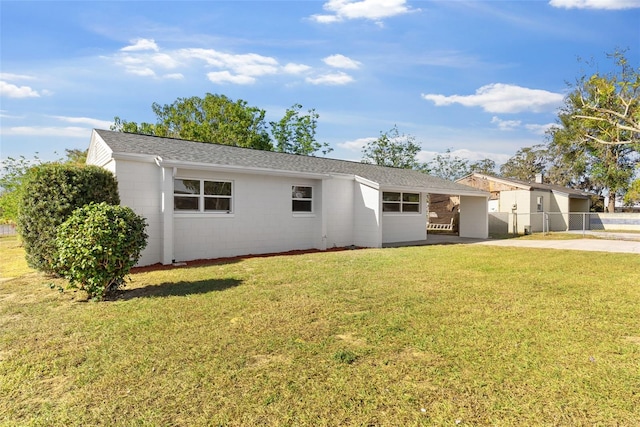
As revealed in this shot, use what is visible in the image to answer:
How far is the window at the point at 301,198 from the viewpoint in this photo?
13641 millimetres

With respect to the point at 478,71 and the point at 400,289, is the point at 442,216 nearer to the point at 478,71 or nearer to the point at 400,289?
the point at 478,71

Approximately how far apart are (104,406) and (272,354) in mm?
1575

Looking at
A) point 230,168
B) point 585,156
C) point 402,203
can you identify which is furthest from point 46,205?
point 585,156

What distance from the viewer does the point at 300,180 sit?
1375cm

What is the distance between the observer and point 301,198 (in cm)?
1391

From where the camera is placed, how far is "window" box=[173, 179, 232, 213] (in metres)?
10.8

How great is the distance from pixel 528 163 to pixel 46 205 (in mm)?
52155

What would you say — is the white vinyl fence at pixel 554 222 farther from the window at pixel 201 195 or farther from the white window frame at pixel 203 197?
the window at pixel 201 195

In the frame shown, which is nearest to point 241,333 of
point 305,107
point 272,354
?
point 272,354

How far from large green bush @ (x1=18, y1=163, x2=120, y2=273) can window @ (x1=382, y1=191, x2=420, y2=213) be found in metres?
11.8

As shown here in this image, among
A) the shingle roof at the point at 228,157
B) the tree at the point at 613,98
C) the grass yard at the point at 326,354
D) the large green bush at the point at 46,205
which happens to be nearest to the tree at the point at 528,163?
the tree at the point at 613,98

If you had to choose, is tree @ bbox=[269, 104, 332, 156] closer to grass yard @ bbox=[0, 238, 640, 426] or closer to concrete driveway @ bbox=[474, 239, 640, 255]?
concrete driveway @ bbox=[474, 239, 640, 255]

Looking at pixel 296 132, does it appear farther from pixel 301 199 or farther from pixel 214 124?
pixel 301 199

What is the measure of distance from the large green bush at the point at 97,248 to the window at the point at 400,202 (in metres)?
11.9
